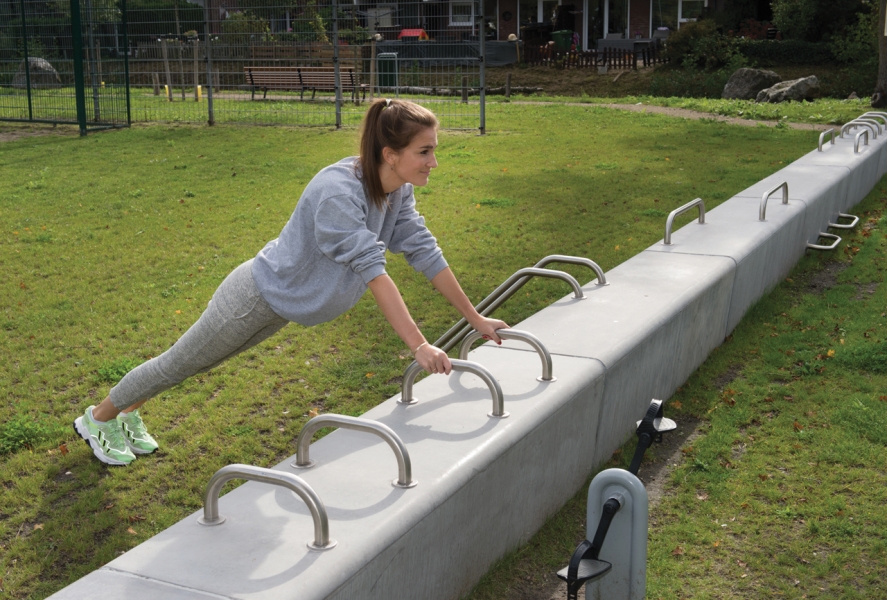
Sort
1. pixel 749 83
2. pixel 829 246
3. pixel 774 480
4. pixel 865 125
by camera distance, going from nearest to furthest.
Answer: pixel 774 480 → pixel 829 246 → pixel 865 125 → pixel 749 83

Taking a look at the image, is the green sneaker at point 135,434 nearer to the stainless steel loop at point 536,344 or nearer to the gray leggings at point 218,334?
the gray leggings at point 218,334

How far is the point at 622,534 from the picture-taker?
302 centimetres

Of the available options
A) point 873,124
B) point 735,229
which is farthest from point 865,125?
point 735,229

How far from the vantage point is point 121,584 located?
2518mm

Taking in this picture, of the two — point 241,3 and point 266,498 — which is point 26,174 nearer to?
point 241,3

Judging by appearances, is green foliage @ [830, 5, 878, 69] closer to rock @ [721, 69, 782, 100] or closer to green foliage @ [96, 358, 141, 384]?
rock @ [721, 69, 782, 100]

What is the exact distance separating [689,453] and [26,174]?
439 inches

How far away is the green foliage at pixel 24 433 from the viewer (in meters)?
4.71

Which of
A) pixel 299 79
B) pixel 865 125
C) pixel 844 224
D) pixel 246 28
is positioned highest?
pixel 246 28

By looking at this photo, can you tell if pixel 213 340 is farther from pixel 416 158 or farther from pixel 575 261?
pixel 575 261

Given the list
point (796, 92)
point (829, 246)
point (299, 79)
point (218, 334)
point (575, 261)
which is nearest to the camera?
point (218, 334)

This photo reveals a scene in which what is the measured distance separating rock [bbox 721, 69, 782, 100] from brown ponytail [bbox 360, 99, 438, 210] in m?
23.9

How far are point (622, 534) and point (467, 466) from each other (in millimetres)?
573

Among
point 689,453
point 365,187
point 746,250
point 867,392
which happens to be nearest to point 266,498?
point 365,187
